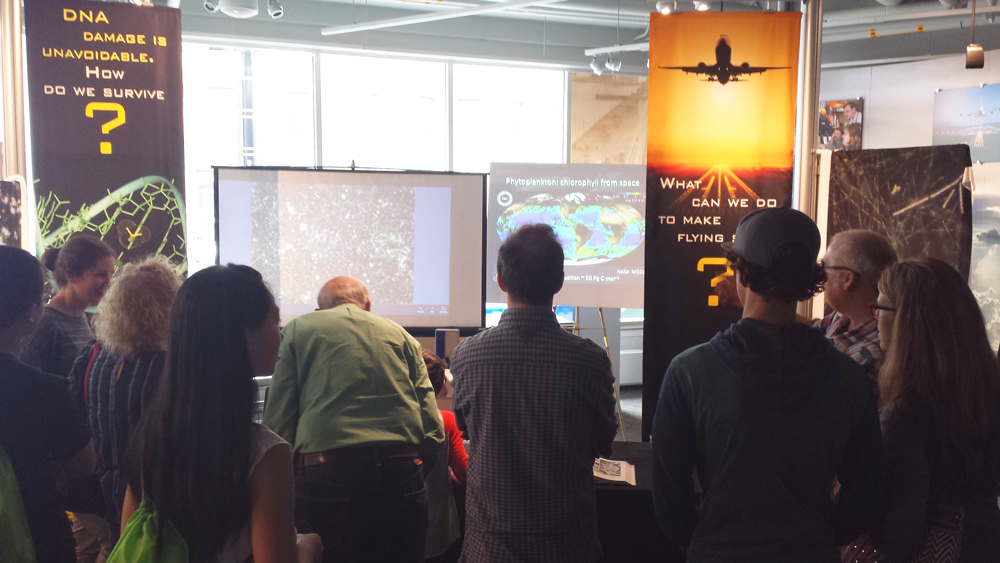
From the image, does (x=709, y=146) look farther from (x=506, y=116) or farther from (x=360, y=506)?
(x=506, y=116)

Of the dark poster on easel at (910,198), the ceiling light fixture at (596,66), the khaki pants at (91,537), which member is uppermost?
the ceiling light fixture at (596,66)

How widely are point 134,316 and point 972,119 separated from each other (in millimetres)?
6917

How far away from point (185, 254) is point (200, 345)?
2.71 meters

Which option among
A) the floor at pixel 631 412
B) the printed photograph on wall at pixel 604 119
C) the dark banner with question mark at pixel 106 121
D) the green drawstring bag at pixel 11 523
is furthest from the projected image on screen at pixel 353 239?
the printed photograph on wall at pixel 604 119

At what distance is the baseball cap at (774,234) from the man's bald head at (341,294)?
5.76ft

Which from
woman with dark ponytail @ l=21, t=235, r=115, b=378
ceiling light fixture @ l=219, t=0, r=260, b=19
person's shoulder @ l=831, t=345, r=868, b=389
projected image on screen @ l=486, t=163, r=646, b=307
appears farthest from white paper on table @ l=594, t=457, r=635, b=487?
ceiling light fixture @ l=219, t=0, r=260, b=19

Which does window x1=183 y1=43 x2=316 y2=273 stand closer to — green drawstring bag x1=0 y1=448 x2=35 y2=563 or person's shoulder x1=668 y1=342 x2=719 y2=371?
green drawstring bag x1=0 y1=448 x2=35 y2=563

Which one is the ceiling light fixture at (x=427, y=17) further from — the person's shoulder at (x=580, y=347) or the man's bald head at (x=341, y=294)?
the person's shoulder at (x=580, y=347)

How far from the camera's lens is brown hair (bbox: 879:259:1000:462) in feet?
4.75

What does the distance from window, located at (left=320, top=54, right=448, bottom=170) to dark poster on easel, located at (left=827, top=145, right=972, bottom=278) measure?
408 cm

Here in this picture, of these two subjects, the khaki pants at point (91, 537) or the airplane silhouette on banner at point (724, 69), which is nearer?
the khaki pants at point (91, 537)

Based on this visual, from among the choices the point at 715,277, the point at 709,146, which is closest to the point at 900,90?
the point at 709,146

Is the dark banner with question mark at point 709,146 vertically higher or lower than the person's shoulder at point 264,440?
higher

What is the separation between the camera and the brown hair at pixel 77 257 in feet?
8.47
